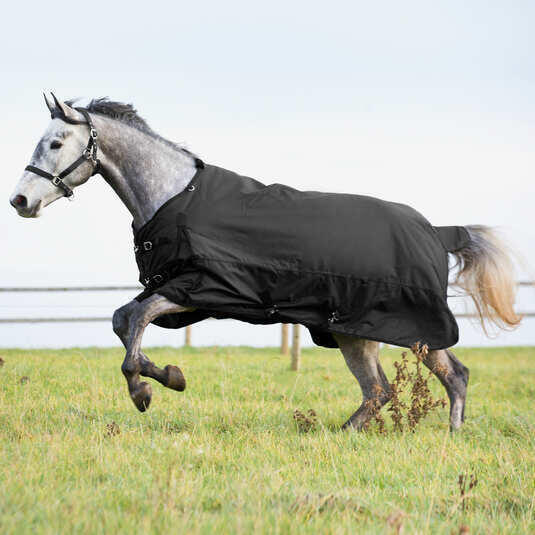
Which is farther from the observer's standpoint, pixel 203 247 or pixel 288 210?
pixel 288 210

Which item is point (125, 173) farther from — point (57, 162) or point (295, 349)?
point (295, 349)

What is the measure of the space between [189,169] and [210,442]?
207 cm

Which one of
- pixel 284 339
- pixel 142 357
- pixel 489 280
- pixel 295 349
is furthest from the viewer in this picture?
pixel 284 339

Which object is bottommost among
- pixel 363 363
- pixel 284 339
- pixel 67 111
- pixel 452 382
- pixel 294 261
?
pixel 284 339

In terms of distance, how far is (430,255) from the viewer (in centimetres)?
580

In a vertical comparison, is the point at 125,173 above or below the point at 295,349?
above

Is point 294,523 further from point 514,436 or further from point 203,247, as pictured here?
point 514,436

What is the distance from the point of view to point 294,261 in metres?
5.13

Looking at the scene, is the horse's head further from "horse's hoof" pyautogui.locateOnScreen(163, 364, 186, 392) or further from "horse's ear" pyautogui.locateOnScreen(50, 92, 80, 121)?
"horse's hoof" pyautogui.locateOnScreen(163, 364, 186, 392)

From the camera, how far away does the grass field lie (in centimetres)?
294

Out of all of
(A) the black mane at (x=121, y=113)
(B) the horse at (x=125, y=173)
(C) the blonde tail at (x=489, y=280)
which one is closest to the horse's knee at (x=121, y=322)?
(B) the horse at (x=125, y=173)

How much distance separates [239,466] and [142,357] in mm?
1208

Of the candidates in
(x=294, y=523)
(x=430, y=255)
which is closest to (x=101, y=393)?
(x=430, y=255)

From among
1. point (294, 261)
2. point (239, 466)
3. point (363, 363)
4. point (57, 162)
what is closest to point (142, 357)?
point (239, 466)
